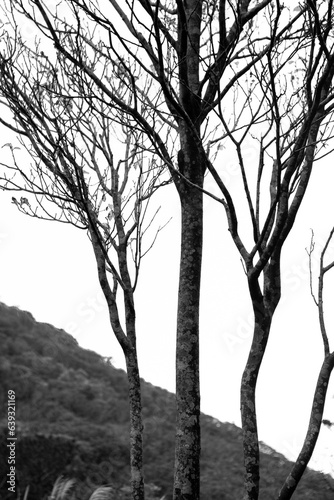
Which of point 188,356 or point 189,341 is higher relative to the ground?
point 189,341

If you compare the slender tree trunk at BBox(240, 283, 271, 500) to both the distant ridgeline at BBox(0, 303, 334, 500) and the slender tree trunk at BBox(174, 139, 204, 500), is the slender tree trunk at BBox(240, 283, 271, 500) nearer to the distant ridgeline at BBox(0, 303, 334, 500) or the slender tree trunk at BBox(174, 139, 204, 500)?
the slender tree trunk at BBox(174, 139, 204, 500)

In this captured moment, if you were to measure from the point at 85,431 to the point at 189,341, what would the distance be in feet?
30.0

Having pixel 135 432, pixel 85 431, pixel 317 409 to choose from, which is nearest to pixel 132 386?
pixel 135 432

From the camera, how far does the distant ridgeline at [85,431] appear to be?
10.1m

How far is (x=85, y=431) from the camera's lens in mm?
12375

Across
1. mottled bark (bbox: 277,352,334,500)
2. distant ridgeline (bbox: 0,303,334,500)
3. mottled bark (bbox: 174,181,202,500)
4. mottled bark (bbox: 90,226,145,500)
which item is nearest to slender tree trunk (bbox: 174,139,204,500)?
mottled bark (bbox: 174,181,202,500)

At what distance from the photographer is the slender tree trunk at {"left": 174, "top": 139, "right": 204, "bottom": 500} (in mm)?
3932

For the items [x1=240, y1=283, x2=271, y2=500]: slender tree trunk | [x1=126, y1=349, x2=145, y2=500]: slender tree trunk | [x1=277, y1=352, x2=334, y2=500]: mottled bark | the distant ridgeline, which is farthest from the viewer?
the distant ridgeline

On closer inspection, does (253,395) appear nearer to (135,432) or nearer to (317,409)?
(317,409)

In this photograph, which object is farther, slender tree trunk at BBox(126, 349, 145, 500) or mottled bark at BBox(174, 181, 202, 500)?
slender tree trunk at BBox(126, 349, 145, 500)

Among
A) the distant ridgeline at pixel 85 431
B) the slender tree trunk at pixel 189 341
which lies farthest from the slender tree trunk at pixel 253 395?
the distant ridgeline at pixel 85 431

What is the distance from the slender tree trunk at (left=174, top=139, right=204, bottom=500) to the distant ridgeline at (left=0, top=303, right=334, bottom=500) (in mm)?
5842

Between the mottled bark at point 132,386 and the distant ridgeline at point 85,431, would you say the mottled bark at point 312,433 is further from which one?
the distant ridgeline at point 85,431

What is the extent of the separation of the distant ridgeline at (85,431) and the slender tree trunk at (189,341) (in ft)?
19.2
